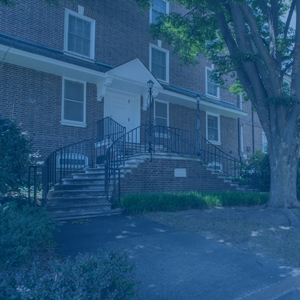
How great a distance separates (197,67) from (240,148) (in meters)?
5.95

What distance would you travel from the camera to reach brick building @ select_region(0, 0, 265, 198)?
9.99 metres

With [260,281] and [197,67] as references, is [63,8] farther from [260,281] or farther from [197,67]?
[260,281]

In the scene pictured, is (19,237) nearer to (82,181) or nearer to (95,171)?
(82,181)

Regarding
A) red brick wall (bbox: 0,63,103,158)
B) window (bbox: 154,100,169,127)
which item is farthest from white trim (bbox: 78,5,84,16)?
window (bbox: 154,100,169,127)

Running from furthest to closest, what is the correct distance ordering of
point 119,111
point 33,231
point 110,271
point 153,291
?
point 119,111, point 33,231, point 153,291, point 110,271

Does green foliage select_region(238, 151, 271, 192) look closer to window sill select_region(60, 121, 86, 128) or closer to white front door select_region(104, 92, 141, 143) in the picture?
white front door select_region(104, 92, 141, 143)

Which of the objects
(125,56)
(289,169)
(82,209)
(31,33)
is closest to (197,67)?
(125,56)

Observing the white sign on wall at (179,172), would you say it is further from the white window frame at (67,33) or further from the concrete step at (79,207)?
the white window frame at (67,33)

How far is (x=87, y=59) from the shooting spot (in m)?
11.9

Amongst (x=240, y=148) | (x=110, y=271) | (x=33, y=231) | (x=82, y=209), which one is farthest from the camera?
(x=240, y=148)

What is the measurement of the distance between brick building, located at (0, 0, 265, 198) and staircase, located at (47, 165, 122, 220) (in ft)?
6.31

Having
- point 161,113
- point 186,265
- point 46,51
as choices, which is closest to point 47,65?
point 46,51

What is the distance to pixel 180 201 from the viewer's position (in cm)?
842

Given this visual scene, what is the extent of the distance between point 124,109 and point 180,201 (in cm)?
594
